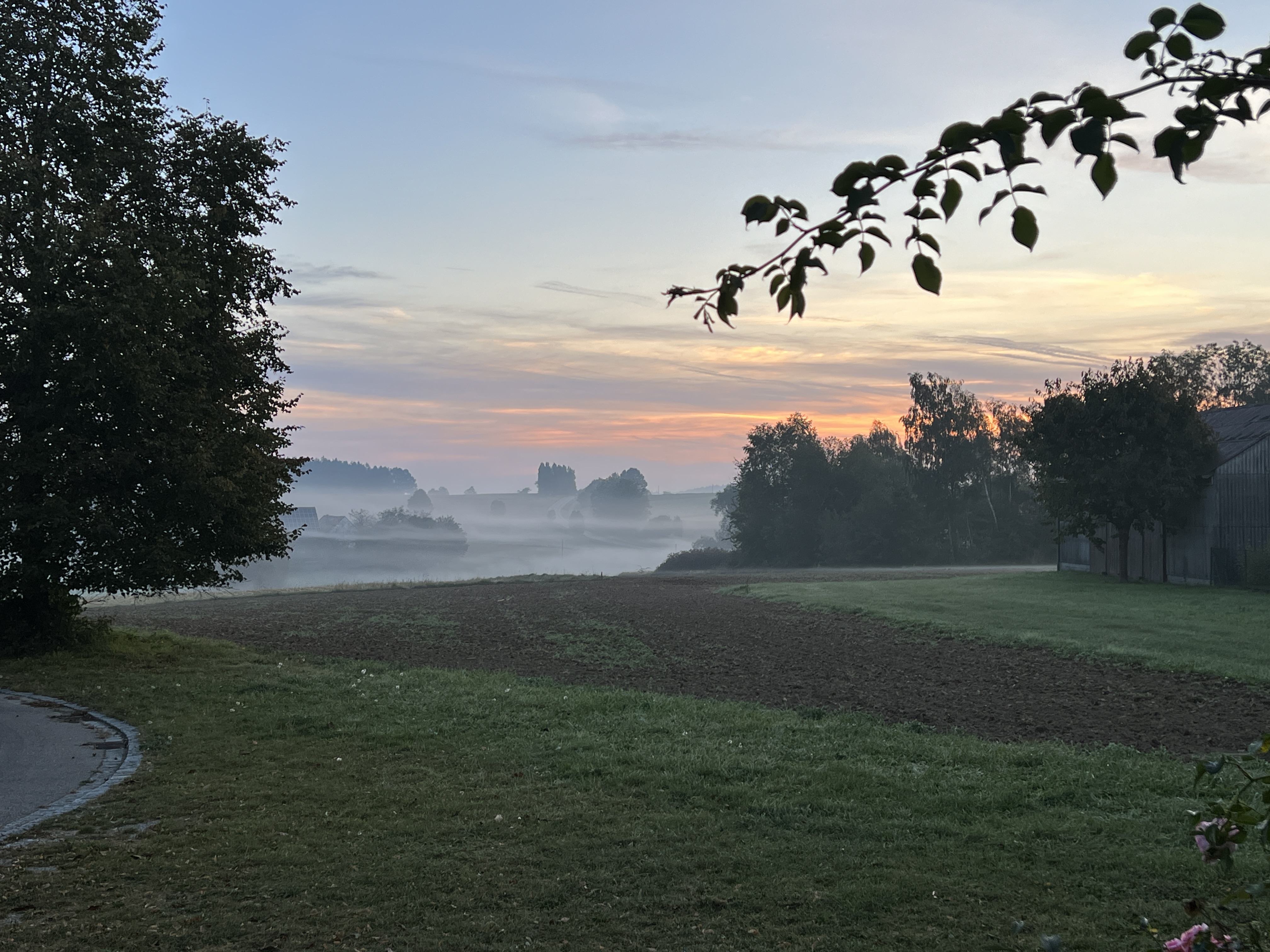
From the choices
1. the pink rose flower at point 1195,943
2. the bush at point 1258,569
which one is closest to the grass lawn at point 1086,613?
the bush at point 1258,569

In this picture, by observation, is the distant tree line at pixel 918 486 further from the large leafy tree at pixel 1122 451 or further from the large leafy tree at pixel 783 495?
the large leafy tree at pixel 1122 451

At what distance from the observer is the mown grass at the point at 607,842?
5480mm

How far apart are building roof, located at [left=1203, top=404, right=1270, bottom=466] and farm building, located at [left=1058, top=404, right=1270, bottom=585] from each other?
0.04 metres

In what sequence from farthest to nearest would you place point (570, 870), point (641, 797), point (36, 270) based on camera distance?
point (36, 270)
point (641, 797)
point (570, 870)

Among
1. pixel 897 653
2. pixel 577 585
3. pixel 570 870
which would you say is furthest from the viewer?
pixel 577 585

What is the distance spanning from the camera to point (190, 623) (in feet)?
89.7

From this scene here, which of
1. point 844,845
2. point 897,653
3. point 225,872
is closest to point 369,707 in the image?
point 225,872

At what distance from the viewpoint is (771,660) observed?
18516 millimetres

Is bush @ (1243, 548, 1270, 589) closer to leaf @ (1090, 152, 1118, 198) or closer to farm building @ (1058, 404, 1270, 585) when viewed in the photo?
farm building @ (1058, 404, 1270, 585)

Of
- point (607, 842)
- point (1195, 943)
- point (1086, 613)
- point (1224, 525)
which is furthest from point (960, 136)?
point (1224, 525)

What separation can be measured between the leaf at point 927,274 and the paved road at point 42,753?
8.35 m

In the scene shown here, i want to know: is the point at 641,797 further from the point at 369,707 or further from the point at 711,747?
the point at 369,707

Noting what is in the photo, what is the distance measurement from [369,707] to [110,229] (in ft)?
32.7

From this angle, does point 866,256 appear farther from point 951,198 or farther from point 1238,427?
point 1238,427
